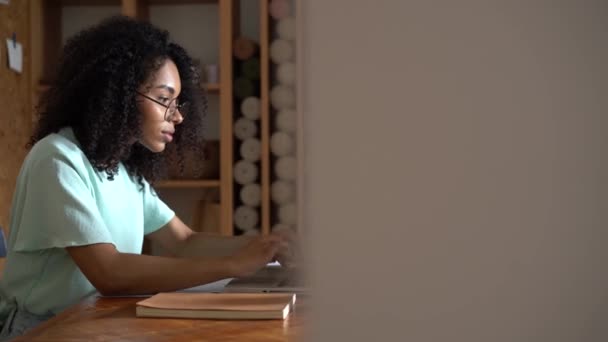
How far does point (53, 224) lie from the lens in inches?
52.9

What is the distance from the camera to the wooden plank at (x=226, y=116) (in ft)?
9.37

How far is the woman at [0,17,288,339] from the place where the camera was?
1344 mm

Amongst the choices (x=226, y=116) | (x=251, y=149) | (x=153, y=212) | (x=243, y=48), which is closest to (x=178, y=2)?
(x=243, y=48)

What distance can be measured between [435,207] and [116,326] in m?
0.81

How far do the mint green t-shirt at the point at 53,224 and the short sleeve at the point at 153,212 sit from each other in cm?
30

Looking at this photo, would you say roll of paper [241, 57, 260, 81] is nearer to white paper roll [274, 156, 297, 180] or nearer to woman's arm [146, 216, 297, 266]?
woman's arm [146, 216, 297, 266]

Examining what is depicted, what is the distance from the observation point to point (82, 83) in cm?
165

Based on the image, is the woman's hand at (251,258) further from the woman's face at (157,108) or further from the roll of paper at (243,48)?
the roll of paper at (243,48)

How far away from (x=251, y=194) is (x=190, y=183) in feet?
0.87

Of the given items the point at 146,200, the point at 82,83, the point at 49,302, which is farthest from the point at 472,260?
the point at 146,200

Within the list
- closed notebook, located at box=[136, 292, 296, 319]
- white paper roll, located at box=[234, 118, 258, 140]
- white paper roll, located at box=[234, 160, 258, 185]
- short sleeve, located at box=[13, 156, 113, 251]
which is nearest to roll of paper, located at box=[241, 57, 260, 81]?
white paper roll, located at box=[234, 118, 258, 140]

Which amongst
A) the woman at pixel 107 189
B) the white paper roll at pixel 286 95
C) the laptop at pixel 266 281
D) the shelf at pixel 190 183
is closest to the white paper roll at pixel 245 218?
the shelf at pixel 190 183

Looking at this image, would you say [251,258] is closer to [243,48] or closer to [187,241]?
[187,241]

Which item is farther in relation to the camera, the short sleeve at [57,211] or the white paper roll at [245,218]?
the white paper roll at [245,218]
